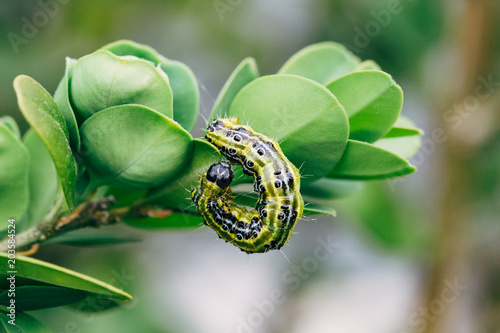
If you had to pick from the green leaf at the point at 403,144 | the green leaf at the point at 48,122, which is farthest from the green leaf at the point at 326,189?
the green leaf at the point at 48,122

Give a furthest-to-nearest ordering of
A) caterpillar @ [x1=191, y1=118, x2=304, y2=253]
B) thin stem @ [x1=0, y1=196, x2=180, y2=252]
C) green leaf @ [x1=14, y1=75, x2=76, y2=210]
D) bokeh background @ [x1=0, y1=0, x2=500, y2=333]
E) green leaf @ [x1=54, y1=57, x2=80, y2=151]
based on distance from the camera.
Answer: bokeh background @ [x1=0, y1=0, x2=500, y2=333] < caterpillar @ [x1=191, y1=118, x2=304, y2=253] < thin stem @ [x1=0, y1=196, x2=180, y2=252] < green leaf @ [x1=54, y1=57, x2=80, y2=151] < green leaf @ [x1=14, y1=75, x2=76, y2=210]

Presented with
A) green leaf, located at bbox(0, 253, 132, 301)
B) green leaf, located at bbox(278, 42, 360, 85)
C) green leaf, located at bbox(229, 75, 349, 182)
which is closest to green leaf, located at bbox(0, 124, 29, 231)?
green leaf, located at bbox(0, 253, 132, 301)

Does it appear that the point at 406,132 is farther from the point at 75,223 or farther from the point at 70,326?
the point at 70,326

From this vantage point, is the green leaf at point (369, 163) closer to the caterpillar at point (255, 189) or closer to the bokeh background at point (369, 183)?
the caterpillar at point (255, 189)

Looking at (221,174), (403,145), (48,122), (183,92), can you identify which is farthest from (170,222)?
(403,145)

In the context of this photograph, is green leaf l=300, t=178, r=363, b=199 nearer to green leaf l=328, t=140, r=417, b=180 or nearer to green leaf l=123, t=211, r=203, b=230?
green leaf l=328, t=140, r=417, b=180

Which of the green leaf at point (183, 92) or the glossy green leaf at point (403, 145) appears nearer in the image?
the green leaf at point (183, 92)
